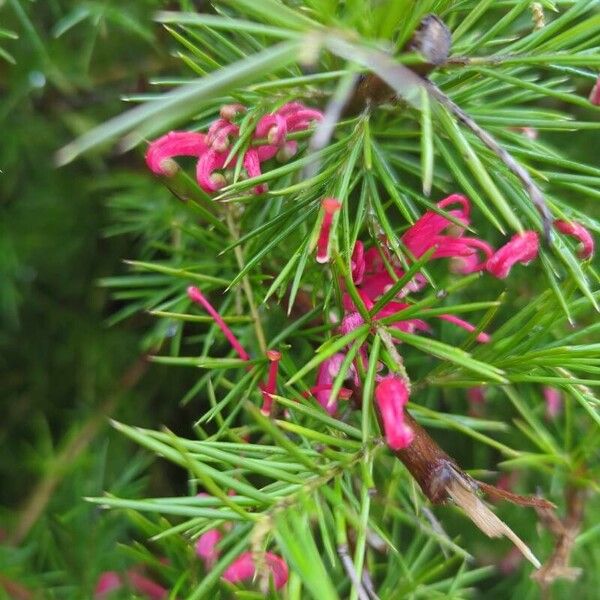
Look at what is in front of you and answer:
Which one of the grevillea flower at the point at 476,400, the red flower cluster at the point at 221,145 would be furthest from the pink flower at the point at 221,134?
the grevillea flower at the point at 476,400

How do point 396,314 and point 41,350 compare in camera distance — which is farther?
point 41,350

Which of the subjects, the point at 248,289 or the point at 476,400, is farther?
the point at 476,400

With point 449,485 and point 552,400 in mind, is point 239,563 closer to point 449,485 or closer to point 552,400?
point 449,485

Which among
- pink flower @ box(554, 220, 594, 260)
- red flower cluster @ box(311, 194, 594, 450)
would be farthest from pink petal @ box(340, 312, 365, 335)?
pink flower @ box(554, 220, 594, 260)

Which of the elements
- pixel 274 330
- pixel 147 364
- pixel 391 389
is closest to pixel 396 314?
pixel 391 389

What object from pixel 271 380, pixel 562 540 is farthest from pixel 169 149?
pixel 562 540

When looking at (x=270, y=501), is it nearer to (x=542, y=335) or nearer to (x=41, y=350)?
(x=542, y=335)

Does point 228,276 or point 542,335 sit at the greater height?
point 542,335

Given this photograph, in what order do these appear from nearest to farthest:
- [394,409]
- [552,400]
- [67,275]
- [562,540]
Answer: [394,409] < [562,540] < [552,400] < [67,275]
